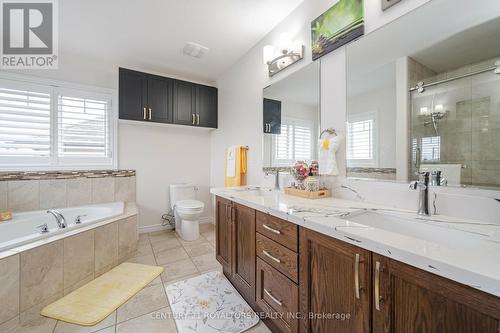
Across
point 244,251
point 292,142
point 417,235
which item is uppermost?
point 292,142

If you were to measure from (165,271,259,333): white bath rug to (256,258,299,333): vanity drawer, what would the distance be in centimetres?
23

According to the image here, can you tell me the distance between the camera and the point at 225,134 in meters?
3.21

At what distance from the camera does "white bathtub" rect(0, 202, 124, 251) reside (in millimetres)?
1732

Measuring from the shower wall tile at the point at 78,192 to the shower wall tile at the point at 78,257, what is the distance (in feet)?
3.45

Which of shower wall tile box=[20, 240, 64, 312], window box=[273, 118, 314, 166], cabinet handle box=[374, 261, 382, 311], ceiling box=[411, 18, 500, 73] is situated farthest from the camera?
window box=[273, 118, 314, 166]

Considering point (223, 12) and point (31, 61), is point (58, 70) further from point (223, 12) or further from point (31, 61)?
point (223, 12)

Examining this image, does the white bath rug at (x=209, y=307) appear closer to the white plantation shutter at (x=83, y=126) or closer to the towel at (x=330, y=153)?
the towel at (x=330, y=153)

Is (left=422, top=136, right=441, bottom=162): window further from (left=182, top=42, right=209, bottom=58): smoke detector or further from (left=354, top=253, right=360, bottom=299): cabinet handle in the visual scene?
(left=182, top=42, right=209, bottom=58): smoke detector

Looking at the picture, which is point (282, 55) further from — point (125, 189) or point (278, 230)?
point (125, 189)

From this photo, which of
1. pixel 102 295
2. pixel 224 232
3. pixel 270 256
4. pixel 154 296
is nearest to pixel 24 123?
pixel 102 295

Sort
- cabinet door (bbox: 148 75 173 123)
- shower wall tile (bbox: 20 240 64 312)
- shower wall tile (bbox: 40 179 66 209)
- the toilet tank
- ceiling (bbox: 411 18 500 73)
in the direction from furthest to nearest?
1. the toilet tank
2. cabinet door (bbox: 148 75 173 123)
3. shower wall tile (bbox: 40 179 66 209)
4. shower wall tile (bbox: 20 240 64 312)
5. ceiling (bbox: 411 18 500 73)

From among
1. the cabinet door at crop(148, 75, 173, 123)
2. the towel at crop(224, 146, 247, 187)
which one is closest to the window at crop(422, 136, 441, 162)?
the towel at crop(224, 146, 247, 187)

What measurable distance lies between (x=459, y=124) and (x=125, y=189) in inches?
138

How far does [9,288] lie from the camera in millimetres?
1349
